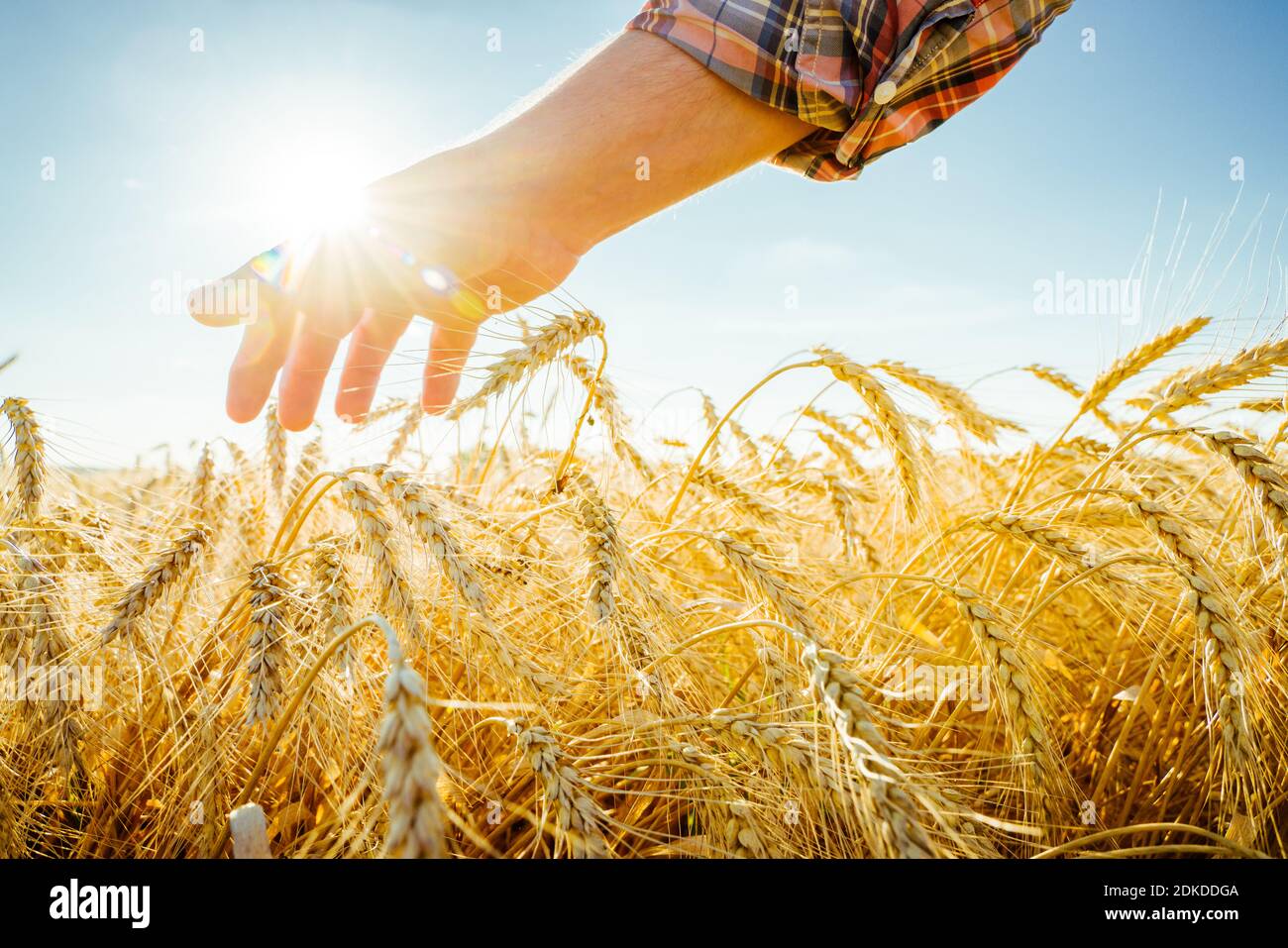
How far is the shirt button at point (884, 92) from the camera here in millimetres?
1724

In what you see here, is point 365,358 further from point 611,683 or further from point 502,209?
point 611,683

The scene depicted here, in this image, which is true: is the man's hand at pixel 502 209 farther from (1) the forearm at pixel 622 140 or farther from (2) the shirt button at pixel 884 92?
(2) the shirt button at pixel 884 92

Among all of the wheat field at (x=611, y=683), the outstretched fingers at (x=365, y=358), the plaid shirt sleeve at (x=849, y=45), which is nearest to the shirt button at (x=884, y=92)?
the plaid shirt sleeve at (x=849, y=45)

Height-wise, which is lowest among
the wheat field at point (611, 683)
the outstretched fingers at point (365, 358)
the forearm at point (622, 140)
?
the wheat field at point (611, 683)

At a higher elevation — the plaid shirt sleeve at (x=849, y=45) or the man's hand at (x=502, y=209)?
the plaid shirt sleeve at (x=849, y=45)

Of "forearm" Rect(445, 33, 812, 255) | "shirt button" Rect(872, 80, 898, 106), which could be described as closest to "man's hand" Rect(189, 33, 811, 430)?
"forearm" Rect(445, 33, 812, 255)

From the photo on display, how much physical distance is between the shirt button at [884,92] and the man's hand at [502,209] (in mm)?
232

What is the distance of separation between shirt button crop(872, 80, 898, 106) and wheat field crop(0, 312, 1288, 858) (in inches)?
27.5

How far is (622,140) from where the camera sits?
1.70 metres

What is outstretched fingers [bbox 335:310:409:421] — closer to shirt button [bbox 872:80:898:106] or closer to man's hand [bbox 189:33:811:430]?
man's hand [bbox 189:33:811:430]

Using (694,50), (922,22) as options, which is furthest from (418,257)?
(922,22)

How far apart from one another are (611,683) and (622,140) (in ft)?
4.50
